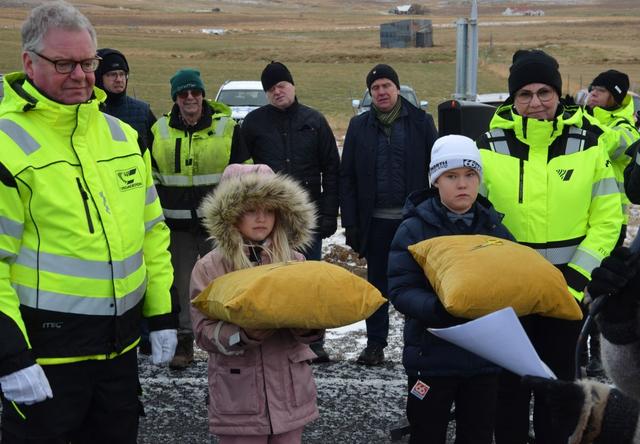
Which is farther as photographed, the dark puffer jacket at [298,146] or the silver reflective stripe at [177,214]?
the dark puffer jacket at [298,146]

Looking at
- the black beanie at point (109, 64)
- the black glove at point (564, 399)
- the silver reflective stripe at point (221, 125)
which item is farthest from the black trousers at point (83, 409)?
the black beanie at point (109, 64)

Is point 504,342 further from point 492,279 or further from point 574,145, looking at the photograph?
point 574,145

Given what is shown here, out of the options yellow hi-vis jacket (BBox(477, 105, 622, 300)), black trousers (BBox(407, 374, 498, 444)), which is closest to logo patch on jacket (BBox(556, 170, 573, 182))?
yellow hi-vis jacket (BBox(477, 105, 622, 300))

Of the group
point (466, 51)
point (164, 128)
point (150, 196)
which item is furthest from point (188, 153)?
point (466, 51)

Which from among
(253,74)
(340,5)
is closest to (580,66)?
(253,74)

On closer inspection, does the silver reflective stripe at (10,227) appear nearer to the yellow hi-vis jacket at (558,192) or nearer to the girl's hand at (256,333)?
the girl's hand at (256,333)

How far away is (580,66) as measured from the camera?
41.7 m

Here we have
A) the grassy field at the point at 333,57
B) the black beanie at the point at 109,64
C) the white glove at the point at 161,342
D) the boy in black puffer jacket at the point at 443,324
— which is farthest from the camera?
the grassy field at the point at 333,57

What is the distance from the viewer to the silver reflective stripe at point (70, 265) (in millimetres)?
3064

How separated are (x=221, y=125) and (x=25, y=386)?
10.5ft

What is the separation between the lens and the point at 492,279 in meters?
3.37

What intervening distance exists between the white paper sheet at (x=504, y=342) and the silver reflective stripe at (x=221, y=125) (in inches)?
125

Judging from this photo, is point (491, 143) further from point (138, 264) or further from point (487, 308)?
point (138, 264)

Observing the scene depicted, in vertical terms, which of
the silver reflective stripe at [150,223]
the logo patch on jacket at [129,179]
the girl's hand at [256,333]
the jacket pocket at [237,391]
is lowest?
the jacket pocket at [237,391]
